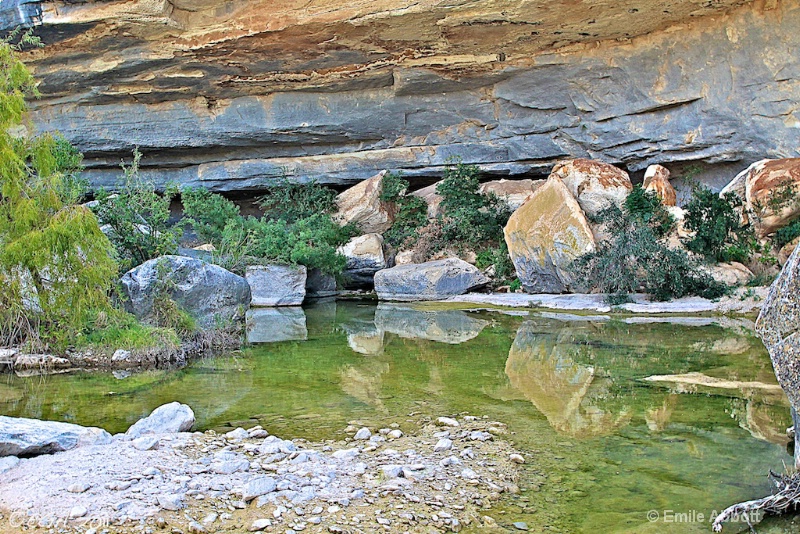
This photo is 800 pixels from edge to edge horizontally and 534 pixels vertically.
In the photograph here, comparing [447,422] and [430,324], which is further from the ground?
[447,422]

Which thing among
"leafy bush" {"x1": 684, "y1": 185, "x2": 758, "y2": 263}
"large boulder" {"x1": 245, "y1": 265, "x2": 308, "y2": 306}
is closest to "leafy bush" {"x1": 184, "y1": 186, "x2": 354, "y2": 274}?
"large boulder" {"x1": 245, "y1": 265, "x2": 308, "y2": 306}

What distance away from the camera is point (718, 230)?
44.5 ft

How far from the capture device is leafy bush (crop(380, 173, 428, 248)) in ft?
63.8

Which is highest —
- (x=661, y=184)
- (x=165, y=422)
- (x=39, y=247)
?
(x=39, y=247)

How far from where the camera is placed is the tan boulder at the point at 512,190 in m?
19.0

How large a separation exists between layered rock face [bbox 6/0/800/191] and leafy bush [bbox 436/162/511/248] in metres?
0.97

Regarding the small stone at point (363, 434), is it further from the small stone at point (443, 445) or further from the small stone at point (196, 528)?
the small stone at point (196, 528)

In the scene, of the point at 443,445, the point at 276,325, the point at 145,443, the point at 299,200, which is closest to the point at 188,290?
the point at 276,325

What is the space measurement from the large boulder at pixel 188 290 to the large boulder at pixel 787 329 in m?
7.86

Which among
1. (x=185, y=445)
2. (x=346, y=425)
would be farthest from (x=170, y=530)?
(x=346, y=425)

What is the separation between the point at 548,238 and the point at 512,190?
487 centimetres

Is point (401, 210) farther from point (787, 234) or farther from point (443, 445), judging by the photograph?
point (443, 445)

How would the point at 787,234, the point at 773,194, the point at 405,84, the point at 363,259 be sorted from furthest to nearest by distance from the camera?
1. the point at 363,259
2. the point at 405,84
3. the point at 773,194
4. the point at 787,234

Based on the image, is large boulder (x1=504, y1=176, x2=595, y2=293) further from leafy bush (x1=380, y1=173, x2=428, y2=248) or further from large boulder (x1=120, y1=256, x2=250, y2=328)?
large boulder (x1=120, y1=256, x2=250, y2=328)
